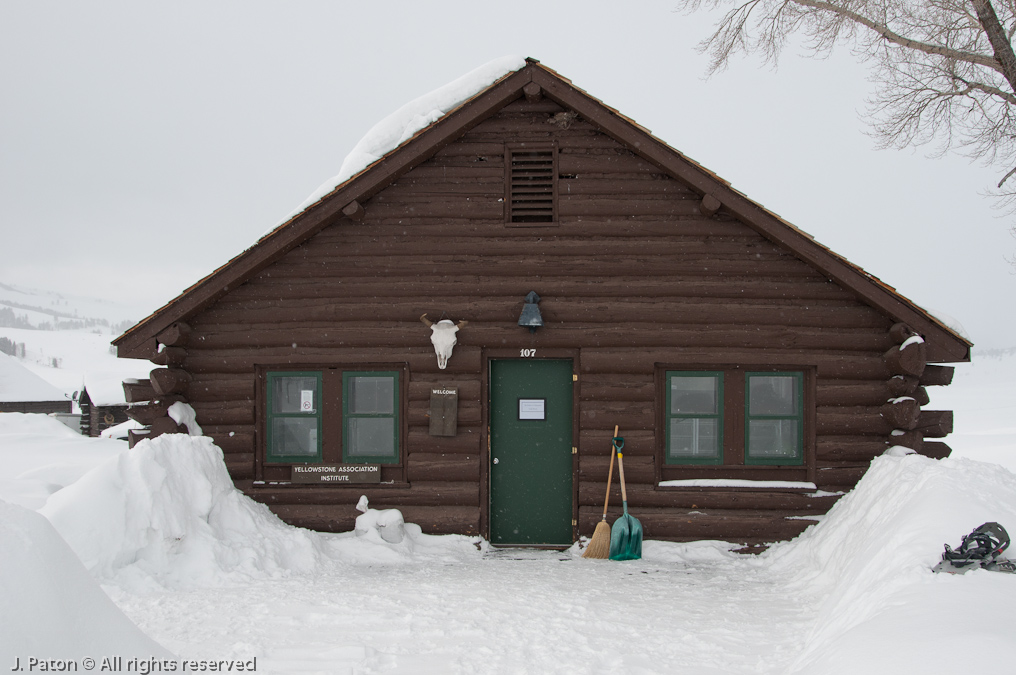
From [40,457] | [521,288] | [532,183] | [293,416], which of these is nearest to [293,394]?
[293,416]

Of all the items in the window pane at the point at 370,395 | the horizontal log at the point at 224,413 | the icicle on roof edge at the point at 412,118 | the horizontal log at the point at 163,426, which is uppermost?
the icicle on roof edge at the point at 412,118

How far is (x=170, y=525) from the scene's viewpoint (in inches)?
298

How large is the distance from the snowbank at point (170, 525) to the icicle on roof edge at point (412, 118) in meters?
3.14

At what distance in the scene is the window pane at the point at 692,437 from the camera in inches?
372

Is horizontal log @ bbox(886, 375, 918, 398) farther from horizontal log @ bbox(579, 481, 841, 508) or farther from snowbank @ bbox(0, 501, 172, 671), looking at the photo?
snowbank @ bbox(0, 501, 172, 671)

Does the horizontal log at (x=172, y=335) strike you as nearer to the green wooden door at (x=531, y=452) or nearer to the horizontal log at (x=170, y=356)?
the horizontal log at (x=170, y=356)

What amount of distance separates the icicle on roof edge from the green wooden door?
137 inches

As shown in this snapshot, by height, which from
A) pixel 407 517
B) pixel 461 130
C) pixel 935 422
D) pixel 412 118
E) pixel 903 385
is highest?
pixel 412 118

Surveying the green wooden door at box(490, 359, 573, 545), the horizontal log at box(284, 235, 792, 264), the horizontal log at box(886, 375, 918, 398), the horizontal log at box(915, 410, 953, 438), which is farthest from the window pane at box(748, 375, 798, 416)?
the green wooden door at box(490, 359, 573, 545)

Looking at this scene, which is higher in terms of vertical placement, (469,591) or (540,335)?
(540,335)

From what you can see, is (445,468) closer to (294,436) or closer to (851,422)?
(294,436)

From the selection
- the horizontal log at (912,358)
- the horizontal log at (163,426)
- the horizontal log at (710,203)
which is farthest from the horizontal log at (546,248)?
the horizontal log at (163,426)

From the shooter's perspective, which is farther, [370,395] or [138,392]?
[370,395]

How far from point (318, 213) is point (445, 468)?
3732mm
